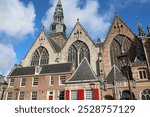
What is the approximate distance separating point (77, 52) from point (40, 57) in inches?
288

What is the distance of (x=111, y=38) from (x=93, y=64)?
18.8 ft

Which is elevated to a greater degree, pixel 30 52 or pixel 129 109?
pixel 30 52

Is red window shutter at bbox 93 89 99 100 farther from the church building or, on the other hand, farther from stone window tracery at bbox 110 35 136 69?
stone window tracery at bbox 110 35 136 69

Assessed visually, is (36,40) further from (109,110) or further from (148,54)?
(109,110)

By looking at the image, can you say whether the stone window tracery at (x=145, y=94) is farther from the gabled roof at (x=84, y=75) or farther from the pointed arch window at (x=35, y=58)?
the pointed arch window at (x=35, y=58)

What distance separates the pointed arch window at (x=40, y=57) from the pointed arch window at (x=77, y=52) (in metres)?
4.67

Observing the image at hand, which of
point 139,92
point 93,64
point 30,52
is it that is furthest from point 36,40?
point 139,92

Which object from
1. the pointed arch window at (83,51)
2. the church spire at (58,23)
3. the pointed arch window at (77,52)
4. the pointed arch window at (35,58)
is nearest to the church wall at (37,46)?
the pointed arch window at (35,58)

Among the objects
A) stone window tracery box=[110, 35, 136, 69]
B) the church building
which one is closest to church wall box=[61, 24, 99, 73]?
the church building

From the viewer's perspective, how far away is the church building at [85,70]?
21.5m

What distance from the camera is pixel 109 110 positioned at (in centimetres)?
614

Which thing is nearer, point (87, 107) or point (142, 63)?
Result: point (87, 107)

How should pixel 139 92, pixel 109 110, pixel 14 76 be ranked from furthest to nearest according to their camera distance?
pixel 14 76 < pixel 139 92 < pixel 109 110

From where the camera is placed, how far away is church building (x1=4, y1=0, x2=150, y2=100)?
70.4ft
